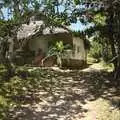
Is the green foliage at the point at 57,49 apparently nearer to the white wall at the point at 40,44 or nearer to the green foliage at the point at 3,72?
the white wall at the point at 40,44

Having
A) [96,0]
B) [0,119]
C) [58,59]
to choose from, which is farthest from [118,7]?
[58,59]

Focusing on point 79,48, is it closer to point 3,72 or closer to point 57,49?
point 57,49

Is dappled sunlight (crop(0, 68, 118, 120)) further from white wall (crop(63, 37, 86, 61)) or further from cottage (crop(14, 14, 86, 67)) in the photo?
white wall (crop(63, 37, 86, 61))

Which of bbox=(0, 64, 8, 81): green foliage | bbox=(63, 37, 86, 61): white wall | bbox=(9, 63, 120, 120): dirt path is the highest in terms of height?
bbox=(63, 37, 86, 61): white wall

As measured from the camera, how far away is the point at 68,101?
Result: 13.1m

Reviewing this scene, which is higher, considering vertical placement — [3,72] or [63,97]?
[3,72]

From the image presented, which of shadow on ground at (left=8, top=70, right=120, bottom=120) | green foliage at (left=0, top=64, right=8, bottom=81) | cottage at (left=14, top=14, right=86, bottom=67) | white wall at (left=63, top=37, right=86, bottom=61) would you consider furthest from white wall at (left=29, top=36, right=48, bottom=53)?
green foliage at (left=0, top=64, right=8, bottom=81)

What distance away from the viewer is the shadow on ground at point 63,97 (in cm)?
1141

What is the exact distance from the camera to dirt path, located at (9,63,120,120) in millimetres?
11367

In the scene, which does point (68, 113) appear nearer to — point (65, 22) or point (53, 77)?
point (65, 22)

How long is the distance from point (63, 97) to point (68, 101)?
0.61m

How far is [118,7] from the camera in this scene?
1478cm

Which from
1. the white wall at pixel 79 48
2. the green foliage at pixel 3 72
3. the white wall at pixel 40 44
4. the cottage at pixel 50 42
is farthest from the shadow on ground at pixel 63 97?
the white wall at pixel 79 48

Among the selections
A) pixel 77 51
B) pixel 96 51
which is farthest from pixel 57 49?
pixel 96 51
